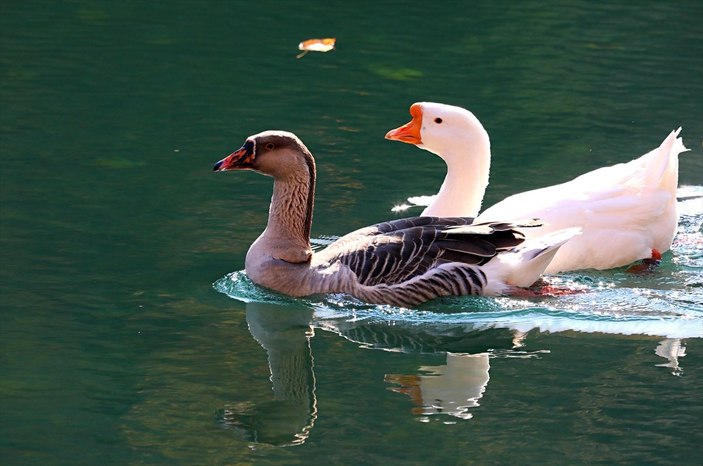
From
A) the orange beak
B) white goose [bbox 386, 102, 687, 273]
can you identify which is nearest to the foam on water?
white goose [bbox 386, 102, 687, 273]

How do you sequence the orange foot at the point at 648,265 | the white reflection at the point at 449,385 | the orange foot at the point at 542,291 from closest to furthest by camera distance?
the white reflection at the point at 449,385 → the orange foot at the point at 542,291 → the orange foot at the point at 648,265

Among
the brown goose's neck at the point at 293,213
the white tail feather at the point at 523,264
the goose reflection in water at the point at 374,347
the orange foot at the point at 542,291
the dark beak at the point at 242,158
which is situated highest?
the dark beak at the point at 242,158

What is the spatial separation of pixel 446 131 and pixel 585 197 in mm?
1151

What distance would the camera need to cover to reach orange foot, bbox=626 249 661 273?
924cm

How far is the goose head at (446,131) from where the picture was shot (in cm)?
941

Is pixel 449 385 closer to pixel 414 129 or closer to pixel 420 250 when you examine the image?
pixel 420 250

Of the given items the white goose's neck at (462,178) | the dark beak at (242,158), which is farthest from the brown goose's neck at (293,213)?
the white goose's neck at (462,178)

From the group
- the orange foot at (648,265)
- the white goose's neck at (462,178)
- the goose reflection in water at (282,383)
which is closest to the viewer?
the goose reflection in water at (282,383)

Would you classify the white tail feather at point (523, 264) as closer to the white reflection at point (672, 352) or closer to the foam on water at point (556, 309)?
the foam on water at point (556, 309)

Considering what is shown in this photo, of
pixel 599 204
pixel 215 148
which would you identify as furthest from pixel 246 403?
pixel 215 148

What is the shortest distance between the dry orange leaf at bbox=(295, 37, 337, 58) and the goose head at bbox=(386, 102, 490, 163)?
583cm

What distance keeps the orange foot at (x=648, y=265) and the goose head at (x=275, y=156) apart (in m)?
2.53

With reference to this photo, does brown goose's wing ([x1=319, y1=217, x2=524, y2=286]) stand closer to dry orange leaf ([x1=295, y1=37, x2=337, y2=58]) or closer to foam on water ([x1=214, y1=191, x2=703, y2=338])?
foam on water ([x1=214, y1=191, x2=703, y2=338])

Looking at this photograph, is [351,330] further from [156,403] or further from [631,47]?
[631,47]
